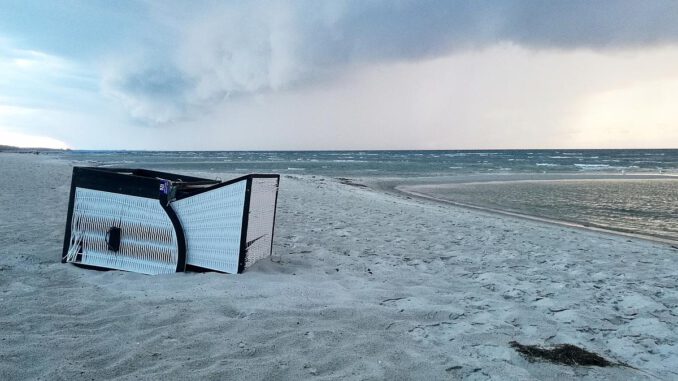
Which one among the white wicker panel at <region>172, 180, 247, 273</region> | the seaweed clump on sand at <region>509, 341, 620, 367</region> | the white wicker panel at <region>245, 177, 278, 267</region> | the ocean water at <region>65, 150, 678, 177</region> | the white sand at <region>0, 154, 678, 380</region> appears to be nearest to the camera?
the white sand at <region>0, 154, 678, 380</region>

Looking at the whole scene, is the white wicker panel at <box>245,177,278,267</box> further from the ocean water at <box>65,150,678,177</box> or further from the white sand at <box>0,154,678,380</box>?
the ocean water at <box>65,150,678,177</box>

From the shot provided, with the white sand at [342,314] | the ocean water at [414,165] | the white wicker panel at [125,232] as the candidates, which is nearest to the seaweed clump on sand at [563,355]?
the white sand at [342,314]

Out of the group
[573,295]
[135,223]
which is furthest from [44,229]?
[573,295]

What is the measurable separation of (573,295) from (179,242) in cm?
423

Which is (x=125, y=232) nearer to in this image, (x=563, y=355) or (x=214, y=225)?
(x=214, y=225)

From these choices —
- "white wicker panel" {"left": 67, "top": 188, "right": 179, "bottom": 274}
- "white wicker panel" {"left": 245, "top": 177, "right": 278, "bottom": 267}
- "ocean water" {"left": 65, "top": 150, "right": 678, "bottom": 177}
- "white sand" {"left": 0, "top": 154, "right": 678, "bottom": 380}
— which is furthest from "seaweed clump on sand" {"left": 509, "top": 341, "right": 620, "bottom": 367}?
"ocean water" {"left": 65, "top": 150, "right": 678, "bottom": 177}

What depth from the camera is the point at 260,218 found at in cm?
471

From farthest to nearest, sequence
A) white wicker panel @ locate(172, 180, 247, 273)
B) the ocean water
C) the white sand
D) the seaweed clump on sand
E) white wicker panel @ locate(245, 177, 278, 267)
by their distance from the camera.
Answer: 1. the ocean water
2. white wicker panel @ locate(245, 177, 278, 267)
3. white wicker panel @ locate(172, 180, 247, 273)
4. the seaweed clump on sand
5. the white sand

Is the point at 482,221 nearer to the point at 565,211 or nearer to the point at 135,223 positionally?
the point at 565,211

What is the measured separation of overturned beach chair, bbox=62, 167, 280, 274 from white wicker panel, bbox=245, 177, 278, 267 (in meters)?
0.01

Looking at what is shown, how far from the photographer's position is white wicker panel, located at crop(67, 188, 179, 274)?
4.48 metres

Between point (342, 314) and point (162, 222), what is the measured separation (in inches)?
87.7

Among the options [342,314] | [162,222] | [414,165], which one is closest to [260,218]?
[162,222]

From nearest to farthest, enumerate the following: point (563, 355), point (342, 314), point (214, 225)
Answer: point (563, 355) < point (342, 314) < point (214, 225)
